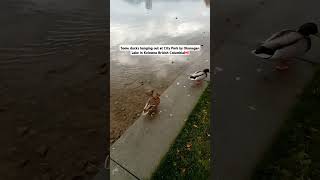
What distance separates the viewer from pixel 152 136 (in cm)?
307

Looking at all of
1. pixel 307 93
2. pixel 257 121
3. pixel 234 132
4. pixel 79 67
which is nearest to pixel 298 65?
pixel 307 93

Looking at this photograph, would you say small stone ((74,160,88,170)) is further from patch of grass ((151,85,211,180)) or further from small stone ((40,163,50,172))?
patch of grass ((151,85,211,180))

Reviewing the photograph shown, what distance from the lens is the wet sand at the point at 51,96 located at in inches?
114

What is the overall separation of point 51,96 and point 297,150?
3261 millimetres

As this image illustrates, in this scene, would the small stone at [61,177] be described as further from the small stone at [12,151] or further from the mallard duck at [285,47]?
the mallard duck at [285,47]

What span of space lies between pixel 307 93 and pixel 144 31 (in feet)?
13.4

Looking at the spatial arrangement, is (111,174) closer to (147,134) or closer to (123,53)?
(147,134)

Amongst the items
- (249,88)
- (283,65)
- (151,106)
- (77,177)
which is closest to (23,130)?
(77,177)

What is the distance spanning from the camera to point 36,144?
10.2 ft

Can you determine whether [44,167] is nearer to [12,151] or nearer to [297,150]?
[12,151]

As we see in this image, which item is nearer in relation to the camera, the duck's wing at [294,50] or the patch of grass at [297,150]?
the patch of grass at [297,150]

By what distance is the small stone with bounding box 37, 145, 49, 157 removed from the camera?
2983 mm

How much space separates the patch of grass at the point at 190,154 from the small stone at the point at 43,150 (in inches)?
51.6

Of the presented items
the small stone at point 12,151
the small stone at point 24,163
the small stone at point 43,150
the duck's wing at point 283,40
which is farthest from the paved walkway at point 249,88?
the small stone at point 12,151
